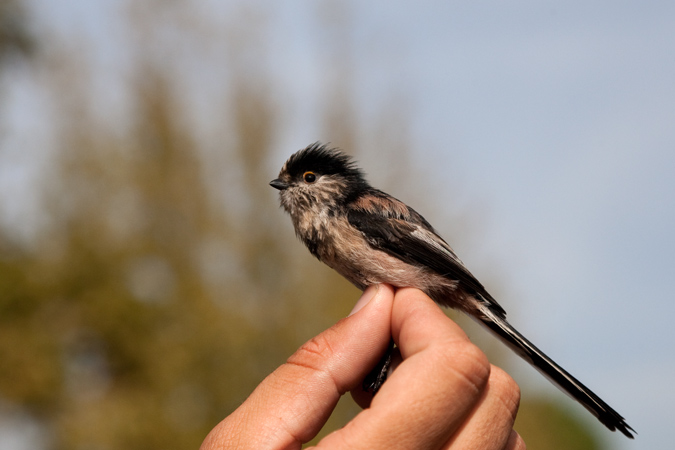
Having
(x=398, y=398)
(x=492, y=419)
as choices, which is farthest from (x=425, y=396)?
(x=492, y=419)

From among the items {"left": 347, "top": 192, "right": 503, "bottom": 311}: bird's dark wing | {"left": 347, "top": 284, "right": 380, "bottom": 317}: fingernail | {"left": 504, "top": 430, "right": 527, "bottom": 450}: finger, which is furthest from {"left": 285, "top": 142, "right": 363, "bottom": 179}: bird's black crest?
{"left": 504, "top": 430, "right": 527, "bottom": 450}: finger

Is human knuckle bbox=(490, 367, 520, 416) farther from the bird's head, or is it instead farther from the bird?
the bird's head

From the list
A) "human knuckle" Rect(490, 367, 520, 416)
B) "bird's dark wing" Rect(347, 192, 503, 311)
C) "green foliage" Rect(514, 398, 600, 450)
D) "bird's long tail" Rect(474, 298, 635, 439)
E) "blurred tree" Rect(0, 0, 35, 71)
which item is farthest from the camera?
"green foliage" Rect(514, 398, 600, 450)

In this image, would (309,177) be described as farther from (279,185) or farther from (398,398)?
(398,398)

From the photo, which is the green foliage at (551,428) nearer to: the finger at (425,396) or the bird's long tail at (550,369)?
the bird's long tail at (550,369)

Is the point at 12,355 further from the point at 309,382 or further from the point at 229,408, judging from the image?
the point at 309,382

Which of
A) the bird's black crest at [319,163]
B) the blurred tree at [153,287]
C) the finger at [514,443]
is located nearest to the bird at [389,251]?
the bird's black crest at [319,163]
